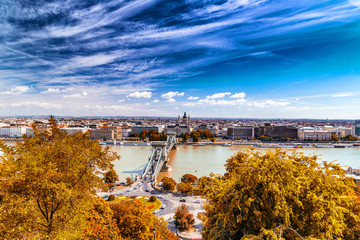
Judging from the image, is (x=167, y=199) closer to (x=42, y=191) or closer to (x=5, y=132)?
(x=42, y=191)

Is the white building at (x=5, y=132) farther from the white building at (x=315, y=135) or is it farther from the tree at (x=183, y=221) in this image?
the white building at (x=315, y=135)

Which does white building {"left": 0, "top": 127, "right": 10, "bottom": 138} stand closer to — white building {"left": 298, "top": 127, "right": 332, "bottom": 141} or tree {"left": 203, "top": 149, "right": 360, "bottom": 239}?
tree {"left": 203, "top": 149, "right": 360, "bottom": 239}

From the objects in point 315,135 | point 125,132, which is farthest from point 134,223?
point 315,135

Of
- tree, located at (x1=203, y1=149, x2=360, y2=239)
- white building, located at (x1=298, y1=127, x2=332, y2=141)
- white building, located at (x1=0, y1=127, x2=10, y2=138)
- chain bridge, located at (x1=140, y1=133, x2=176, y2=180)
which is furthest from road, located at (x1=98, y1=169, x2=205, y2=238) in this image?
white building, located at (x1=0, y1=127, x2=10, y2=138)

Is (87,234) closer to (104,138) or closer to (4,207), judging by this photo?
(4,207)

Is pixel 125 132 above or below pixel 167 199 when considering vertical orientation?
above

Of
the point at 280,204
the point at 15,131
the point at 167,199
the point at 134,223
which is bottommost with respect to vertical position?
the point at 167,199

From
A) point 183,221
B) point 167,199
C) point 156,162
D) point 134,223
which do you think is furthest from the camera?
point 156,162
